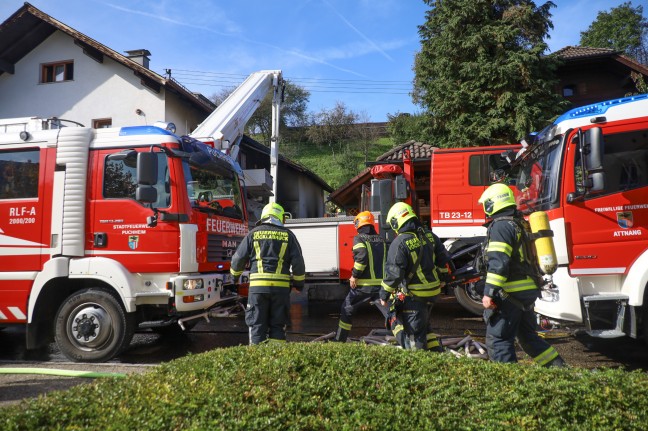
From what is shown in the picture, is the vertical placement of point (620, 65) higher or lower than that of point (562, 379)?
higher

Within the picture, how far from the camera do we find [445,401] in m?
2.35

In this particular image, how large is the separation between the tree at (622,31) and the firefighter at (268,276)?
146 ft

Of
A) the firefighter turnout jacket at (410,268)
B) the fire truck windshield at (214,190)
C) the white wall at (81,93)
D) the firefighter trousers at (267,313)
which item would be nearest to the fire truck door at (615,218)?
the firefighter turnout jacket at (410,268)

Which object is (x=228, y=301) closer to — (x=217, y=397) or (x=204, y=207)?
(x=204, y=207)

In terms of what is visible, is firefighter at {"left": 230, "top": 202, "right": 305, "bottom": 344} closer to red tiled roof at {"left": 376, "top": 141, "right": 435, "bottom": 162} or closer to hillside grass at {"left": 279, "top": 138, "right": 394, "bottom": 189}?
red tiled roof at {"left": 376, "top": 141, "right": 435, "bottom": 162}

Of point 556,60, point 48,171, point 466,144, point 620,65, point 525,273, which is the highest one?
point 620,65

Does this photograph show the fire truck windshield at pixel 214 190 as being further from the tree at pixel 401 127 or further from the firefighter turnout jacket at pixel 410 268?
the tree at pixel 401 127

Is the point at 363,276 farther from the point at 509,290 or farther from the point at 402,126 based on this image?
the point at 402,126

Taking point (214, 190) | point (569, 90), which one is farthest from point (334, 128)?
point (214, 190)

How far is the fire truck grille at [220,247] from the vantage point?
5531mm

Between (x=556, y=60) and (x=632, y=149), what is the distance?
46.7ft

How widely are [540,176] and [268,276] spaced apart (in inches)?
136

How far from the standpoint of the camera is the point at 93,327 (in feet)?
17.0

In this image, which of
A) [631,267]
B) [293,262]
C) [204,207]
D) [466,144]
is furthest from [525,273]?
[466,144]
